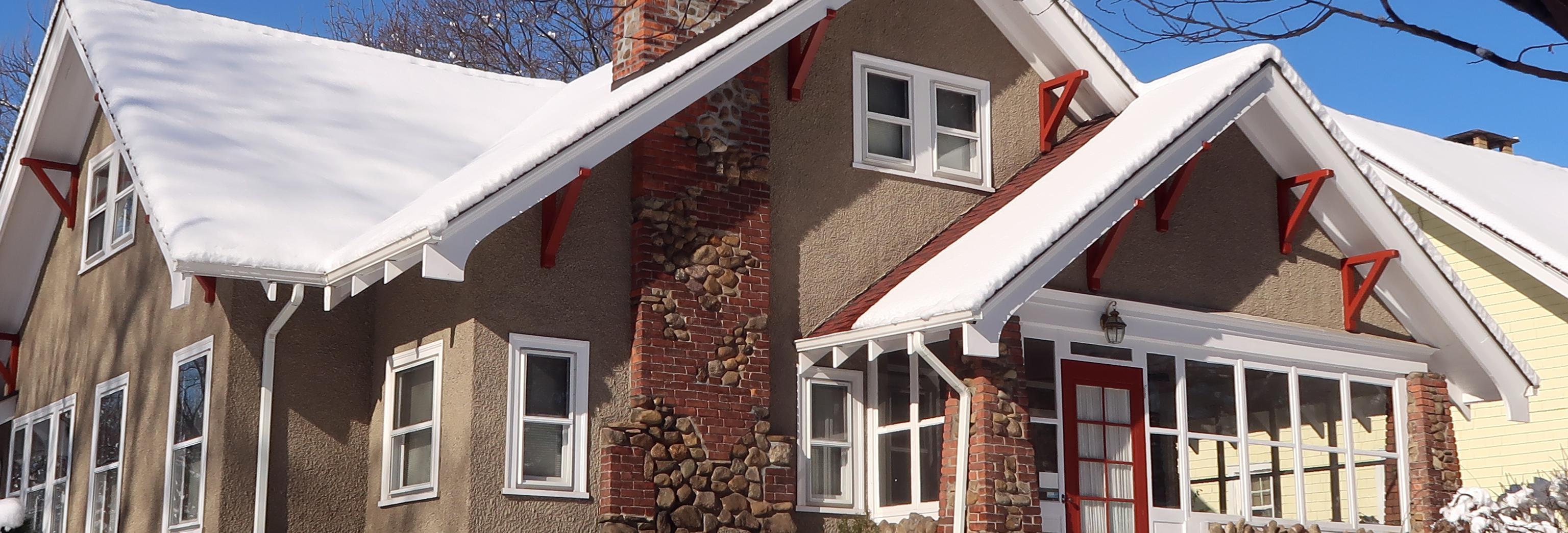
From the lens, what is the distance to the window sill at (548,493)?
10.1m

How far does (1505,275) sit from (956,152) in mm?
7721

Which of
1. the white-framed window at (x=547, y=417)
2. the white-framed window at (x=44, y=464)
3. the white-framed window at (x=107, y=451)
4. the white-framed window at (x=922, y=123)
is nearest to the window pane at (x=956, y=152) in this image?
the white-framed window at (x=922, y=123)

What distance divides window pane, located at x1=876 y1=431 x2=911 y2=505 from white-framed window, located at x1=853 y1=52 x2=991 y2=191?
2.14 metres

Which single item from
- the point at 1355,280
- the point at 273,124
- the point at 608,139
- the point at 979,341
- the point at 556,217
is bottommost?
the point at 979,341

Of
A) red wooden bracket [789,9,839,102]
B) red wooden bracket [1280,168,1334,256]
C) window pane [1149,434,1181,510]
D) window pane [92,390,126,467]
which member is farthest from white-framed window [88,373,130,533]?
red wooden bracket [1280,168,1334,256]

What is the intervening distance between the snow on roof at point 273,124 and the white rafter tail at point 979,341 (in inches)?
163

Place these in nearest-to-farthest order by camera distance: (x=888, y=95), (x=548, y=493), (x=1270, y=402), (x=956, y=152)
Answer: (x=548, y=493) < (x=888, y=95) < (x=956, y=152) < (x=1270, y=402)

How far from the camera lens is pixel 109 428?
495 inches

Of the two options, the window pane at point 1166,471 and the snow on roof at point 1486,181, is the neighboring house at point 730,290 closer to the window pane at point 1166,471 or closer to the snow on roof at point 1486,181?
the window pane at point 1166,471

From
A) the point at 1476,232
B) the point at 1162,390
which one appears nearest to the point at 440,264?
the point at 1162,390

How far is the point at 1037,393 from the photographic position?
1175 centimetres

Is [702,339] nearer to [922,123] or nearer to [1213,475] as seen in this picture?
[922,123]

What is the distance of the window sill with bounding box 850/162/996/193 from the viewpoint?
12.2 m

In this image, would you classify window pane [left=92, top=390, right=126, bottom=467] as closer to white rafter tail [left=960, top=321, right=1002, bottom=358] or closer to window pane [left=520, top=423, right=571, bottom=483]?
window pane [left=520, top=423, right=571, bottom=483]
